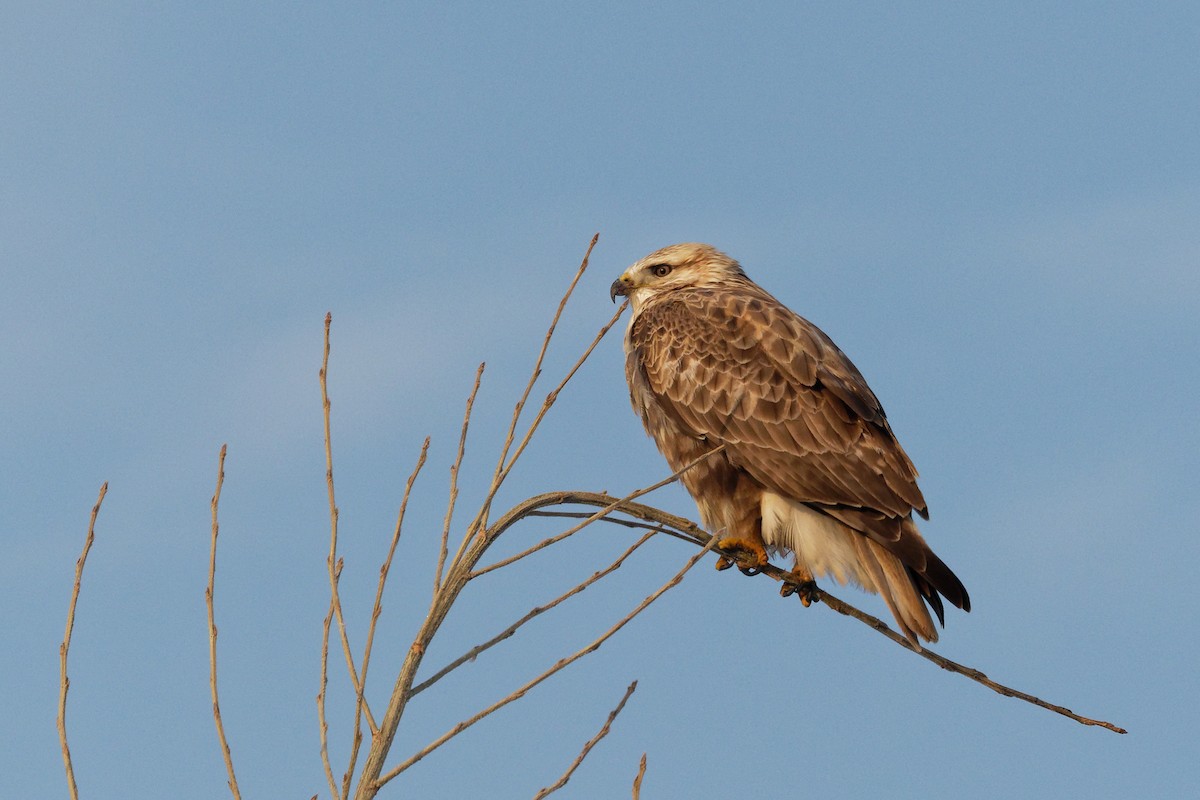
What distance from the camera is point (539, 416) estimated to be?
4.21 meters

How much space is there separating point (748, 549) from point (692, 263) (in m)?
2.80

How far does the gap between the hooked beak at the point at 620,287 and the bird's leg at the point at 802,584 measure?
2.85 meters

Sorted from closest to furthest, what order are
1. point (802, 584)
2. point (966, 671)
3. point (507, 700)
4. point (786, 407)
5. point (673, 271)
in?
1. point (507, 700)
2. point (966, 671)
3. point (802, 584)
4. point (786, 407)
5. point (673, 271)

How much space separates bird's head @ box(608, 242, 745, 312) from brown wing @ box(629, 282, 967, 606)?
2.17 feet

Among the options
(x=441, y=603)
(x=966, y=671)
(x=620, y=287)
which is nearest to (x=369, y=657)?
(x=441, y=603)

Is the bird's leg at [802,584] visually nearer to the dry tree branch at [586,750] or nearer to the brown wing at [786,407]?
the brown wing at [786,407]

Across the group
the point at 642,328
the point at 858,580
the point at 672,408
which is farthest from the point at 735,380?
Answer: the point at 858,580

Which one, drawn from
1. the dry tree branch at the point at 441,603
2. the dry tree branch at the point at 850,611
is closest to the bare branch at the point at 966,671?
the dry tree branch at the point at 850,611

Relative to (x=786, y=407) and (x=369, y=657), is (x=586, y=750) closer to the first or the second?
(x=369, y=657)

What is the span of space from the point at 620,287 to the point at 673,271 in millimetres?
416

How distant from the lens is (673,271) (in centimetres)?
920

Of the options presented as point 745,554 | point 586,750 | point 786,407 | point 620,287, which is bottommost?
point 586,750

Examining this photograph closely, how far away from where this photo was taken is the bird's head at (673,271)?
357 inches

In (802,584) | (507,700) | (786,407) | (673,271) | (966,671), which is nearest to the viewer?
(507,700)
